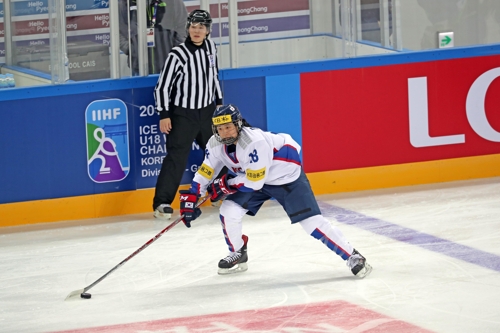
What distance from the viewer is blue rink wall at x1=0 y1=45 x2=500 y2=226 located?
709 centimetres

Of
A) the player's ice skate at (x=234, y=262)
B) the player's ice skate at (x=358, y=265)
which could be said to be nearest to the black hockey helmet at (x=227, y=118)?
the player's ice skate at (x=234, y=262)

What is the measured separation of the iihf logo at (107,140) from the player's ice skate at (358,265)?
8.62 ft

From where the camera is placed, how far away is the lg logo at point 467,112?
26.0ft

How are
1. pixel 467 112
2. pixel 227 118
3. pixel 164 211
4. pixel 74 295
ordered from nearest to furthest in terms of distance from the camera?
1. pixel 227 118
2. pixel 74 295
3. pixel 164 211
4. pixel 467 112

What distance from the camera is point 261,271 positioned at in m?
5.58

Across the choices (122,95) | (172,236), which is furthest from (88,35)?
(172,236)

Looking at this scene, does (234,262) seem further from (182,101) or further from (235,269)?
(182,101)

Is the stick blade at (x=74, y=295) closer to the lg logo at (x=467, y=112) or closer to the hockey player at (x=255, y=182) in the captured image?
the hockey player at (x=255, y=182)

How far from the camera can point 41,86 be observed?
7.12 meters

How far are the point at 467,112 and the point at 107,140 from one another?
118 inches

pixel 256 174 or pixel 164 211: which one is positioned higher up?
pixel 256 174

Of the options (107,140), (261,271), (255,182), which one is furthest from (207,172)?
(107,140)

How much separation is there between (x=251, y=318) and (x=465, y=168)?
3983 millimetres

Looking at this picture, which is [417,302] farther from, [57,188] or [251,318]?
[57,188]
